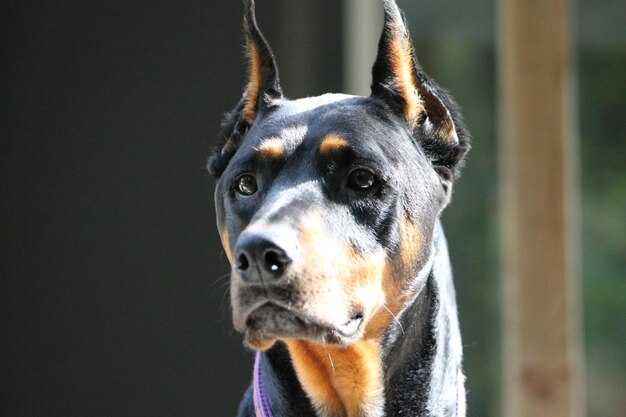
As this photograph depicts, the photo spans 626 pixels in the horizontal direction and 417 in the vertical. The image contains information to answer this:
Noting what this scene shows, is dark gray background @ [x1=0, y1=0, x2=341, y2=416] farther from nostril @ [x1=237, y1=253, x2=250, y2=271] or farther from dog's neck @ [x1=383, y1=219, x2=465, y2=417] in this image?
nostril @ [x1=237, y1=253, x2=250, y2=271]

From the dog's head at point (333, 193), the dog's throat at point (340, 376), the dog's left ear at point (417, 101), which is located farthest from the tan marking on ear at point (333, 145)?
the dog's throat at point (340, 376)

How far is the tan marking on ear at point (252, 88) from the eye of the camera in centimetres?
288

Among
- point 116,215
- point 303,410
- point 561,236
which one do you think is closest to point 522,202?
point 561,236

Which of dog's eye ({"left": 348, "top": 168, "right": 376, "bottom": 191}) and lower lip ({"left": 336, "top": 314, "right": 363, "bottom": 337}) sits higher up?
dog's eye ({"left": 348, "top": 168, "right": 376, "bottom": 191})

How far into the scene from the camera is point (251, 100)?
2896 millimetres

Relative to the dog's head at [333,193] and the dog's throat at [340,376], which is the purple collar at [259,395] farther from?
the dog's head at [333,193]

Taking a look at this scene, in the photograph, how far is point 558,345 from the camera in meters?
4.14

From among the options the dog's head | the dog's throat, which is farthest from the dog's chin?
the dog's throat

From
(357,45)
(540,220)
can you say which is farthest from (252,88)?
(357,45)

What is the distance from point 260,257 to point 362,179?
1.32 ft

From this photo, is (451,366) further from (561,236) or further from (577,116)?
(577,116)

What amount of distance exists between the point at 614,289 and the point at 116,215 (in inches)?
117

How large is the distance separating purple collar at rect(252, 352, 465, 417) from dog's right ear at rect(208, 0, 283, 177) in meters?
0.54

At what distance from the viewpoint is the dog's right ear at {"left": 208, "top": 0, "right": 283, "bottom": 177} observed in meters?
2.87
